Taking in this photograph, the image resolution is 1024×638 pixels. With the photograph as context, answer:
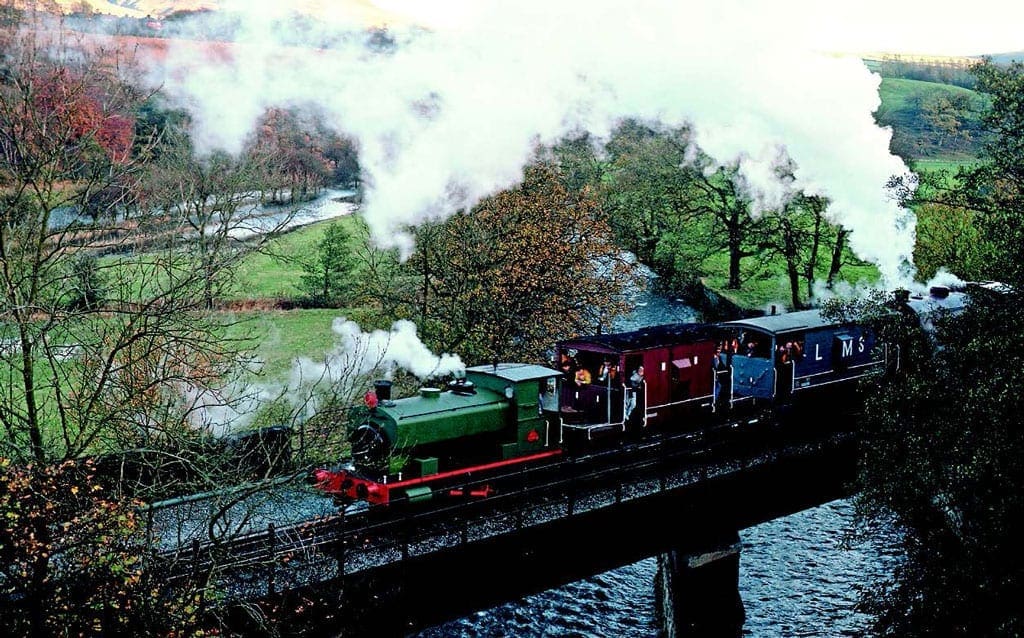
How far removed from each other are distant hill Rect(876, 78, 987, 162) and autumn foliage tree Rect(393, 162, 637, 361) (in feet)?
122

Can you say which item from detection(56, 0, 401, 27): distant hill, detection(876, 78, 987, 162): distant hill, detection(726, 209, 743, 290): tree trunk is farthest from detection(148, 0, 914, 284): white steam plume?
detection(876, 78, 987, 162): distant hill

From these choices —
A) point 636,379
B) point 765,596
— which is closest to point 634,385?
point 636,379

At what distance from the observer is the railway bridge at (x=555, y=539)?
1435cm

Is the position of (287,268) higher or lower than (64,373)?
lower

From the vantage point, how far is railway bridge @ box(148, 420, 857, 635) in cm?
1435

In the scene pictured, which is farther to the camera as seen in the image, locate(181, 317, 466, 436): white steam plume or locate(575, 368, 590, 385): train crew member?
locate(575, 368, 590, 385): train crew member

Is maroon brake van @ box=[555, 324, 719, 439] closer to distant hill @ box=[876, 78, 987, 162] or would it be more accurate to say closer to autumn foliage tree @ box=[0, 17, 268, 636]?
autumn foliage tree @ box=[0, 17, 268, 636]

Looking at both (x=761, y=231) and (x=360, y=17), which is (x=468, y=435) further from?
(x=761, y=231)

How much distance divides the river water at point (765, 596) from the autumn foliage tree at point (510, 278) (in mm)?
8371

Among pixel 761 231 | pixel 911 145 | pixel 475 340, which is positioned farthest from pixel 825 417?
pixel 911 145

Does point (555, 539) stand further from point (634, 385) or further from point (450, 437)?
point (634, 385)

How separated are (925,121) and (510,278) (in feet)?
210

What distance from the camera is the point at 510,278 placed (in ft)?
96.7

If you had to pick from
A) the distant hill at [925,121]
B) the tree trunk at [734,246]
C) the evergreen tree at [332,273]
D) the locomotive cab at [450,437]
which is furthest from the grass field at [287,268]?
the distant hill at [925,121]
